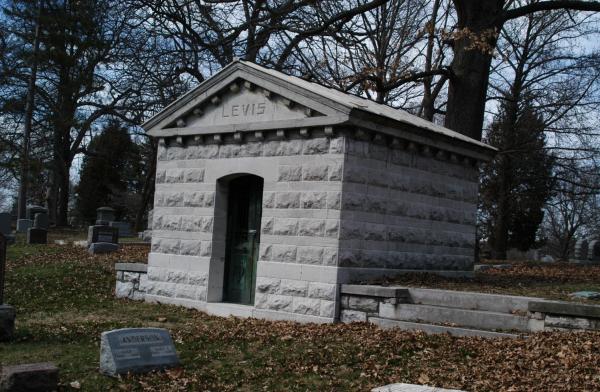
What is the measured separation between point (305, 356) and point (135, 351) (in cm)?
193

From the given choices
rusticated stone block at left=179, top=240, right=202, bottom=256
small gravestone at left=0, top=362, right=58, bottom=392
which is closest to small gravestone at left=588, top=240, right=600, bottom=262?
rusticated stone block at left=179, top=240, right=202, bottom=256

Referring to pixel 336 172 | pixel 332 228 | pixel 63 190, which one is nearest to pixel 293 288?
pixel 332 228

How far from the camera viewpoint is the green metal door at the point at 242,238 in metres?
12.0

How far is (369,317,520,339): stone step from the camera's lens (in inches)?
333

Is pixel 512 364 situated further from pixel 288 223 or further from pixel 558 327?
pixel 288 223

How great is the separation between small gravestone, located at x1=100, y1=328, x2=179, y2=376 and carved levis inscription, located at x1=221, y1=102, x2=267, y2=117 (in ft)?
16.3

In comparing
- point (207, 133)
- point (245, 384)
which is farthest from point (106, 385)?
point (207, 133)

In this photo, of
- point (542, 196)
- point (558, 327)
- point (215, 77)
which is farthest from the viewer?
point (542, 196)

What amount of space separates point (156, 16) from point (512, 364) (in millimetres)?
16131

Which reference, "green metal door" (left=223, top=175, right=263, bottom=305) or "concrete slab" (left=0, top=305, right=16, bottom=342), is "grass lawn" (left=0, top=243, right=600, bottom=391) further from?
"green metal door" (left=223, top=175, right=263, bottom=305)

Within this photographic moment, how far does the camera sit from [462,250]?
1304cm

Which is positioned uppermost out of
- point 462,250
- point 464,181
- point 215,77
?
point 215,77

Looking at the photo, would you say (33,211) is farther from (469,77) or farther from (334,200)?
(334,200)

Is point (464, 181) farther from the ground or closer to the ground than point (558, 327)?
farther from the ground
